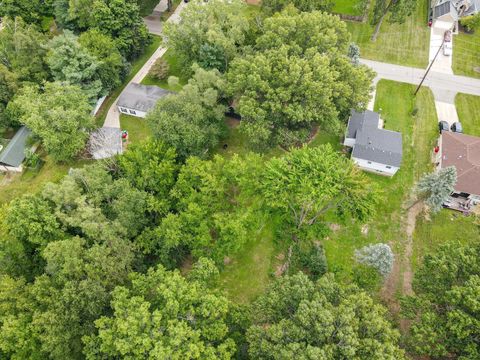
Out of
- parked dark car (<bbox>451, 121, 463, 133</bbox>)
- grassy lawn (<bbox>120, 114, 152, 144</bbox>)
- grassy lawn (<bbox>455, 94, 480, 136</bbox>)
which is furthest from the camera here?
grassy lawn (<bbox>120, 114, 152, 144</bbox>)

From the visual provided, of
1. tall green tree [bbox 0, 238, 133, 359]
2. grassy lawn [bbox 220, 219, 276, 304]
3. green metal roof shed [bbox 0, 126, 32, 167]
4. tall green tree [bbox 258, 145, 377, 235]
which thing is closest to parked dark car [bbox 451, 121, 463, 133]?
tall green tree [bbox 258, 145, 377, 235]

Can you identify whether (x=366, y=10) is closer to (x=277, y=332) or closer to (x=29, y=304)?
(x=277, y=332)

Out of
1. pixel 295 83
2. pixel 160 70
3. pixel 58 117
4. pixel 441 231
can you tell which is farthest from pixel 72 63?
pixel 441 231

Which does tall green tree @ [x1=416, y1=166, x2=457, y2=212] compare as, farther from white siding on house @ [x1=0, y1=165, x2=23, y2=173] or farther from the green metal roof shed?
the green metal roof shed

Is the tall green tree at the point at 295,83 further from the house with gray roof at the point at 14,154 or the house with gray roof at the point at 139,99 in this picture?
the house with gray roof at the point at 14,154

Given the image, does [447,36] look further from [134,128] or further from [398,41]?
[134,128]

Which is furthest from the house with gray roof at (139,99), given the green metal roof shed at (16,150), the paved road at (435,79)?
the paved road at (435,79)

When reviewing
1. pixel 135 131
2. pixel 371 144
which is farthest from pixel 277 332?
pixel 135 131
